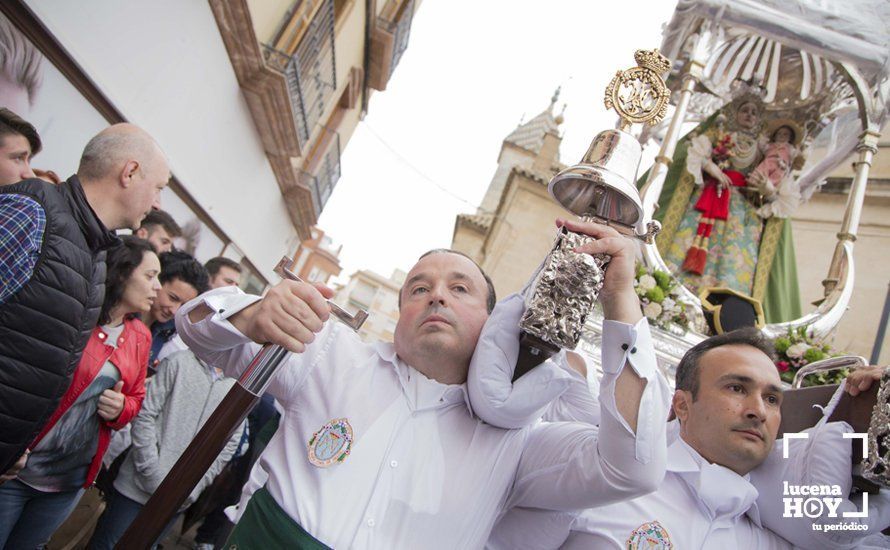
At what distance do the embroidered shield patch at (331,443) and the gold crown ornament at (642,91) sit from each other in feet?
4.13

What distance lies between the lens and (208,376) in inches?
119

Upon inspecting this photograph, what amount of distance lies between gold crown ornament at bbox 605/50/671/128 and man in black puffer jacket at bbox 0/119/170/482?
1.85 metres

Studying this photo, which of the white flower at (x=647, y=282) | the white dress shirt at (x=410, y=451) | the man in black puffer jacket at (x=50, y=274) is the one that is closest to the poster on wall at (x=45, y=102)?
the man in black puffer jacket at (x=50, y=274)

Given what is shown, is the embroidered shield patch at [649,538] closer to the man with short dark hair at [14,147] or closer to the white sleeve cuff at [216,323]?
the white sleeve cuff at [216,323]

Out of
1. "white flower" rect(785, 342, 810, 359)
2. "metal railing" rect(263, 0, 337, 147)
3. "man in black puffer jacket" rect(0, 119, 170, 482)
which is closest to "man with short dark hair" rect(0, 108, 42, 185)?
"man in black puffer jacket" rect(0, 119, 170, 482)

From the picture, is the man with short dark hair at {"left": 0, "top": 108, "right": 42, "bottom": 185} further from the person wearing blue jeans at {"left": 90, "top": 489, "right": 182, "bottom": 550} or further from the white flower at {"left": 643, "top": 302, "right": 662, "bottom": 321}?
the white flower at {"left": 643, "top": 302, "right": 662, "bottom": 321}

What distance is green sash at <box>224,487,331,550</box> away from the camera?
1290mm

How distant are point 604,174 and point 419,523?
1073mm

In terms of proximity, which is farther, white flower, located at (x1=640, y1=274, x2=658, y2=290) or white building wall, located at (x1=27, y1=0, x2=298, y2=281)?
white flower, located at (x1=640, y1=274, x2=658, y2=290)

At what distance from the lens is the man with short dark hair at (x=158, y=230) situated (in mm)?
3707

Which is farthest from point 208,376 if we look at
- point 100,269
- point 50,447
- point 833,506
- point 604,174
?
point 833,506

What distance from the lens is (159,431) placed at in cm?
282

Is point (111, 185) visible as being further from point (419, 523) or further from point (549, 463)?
point (549, 463)

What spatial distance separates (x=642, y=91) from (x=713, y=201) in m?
4.21
